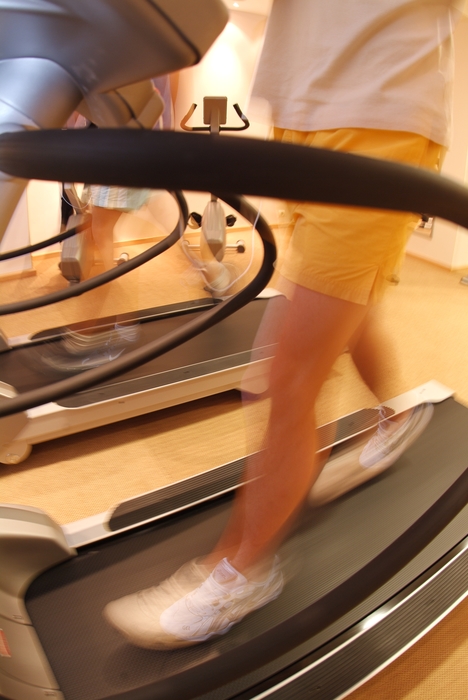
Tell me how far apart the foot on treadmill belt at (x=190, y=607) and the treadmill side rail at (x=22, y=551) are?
0.75ft

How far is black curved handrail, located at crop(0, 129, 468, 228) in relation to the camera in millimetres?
468

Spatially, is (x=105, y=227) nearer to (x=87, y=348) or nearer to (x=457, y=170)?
(x=87, y=348)

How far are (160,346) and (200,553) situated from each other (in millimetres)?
574

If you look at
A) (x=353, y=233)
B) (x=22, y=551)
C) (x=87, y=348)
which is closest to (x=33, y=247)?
(x=87, y=348)

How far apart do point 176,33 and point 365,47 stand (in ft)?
1.32

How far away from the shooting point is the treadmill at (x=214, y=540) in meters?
0.49

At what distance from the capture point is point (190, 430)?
1943 millimetres

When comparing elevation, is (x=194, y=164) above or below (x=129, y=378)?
above

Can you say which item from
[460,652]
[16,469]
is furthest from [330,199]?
[16,469]

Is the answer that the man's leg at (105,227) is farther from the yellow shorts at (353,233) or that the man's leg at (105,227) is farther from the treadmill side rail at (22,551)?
the yellow shorts at (353,233)

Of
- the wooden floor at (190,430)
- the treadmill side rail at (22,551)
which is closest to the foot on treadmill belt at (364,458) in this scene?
the wooden floor at (190,430)

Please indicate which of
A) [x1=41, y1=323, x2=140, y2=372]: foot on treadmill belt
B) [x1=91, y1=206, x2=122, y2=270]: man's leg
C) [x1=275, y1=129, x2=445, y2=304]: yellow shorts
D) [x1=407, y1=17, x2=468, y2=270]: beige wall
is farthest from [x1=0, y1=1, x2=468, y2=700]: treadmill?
[x1=407, y1=17, x2=468, y2=270]: beige wall


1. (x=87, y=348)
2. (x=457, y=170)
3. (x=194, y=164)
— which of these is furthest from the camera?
(x=457, y=170)

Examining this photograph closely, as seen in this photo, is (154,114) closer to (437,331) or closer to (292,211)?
(292,211)
